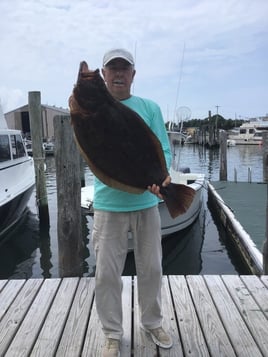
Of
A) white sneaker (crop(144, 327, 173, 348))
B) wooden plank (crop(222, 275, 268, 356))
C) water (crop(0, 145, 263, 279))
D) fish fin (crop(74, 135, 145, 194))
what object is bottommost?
water (crop(0, 145, 263, 279))

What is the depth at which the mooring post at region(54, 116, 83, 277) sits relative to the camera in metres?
4.34

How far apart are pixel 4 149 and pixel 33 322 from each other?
8.60 m

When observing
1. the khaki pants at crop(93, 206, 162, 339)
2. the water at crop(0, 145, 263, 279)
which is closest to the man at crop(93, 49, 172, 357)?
the khaki pants at crop(93, 206, 162, 339)

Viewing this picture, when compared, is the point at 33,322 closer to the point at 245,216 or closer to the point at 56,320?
the point at 56,320

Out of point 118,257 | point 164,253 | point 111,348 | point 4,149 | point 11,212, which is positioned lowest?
point 164,253

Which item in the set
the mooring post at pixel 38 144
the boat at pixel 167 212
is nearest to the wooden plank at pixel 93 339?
the boat at pixel 167 212

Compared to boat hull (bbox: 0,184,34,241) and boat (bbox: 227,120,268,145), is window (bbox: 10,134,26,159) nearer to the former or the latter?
boat hull (bbox: 0,184,34,241)

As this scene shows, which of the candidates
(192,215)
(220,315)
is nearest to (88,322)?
(220,315)

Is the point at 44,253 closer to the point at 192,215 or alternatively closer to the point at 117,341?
the point at 192,215

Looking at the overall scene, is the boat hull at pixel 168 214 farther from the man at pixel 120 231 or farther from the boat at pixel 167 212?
the man at pixel 120 231

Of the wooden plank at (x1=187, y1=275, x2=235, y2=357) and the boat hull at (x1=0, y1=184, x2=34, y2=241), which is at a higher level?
the wooden plank at (x1=187, y1=275, x2=235, y2=357)

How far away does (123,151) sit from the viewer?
266 centimetres

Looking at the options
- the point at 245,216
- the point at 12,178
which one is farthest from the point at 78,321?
A: the point at 12,178

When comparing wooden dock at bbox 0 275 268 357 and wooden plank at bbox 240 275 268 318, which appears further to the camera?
wooden plank at bbox 240 275 268 318
